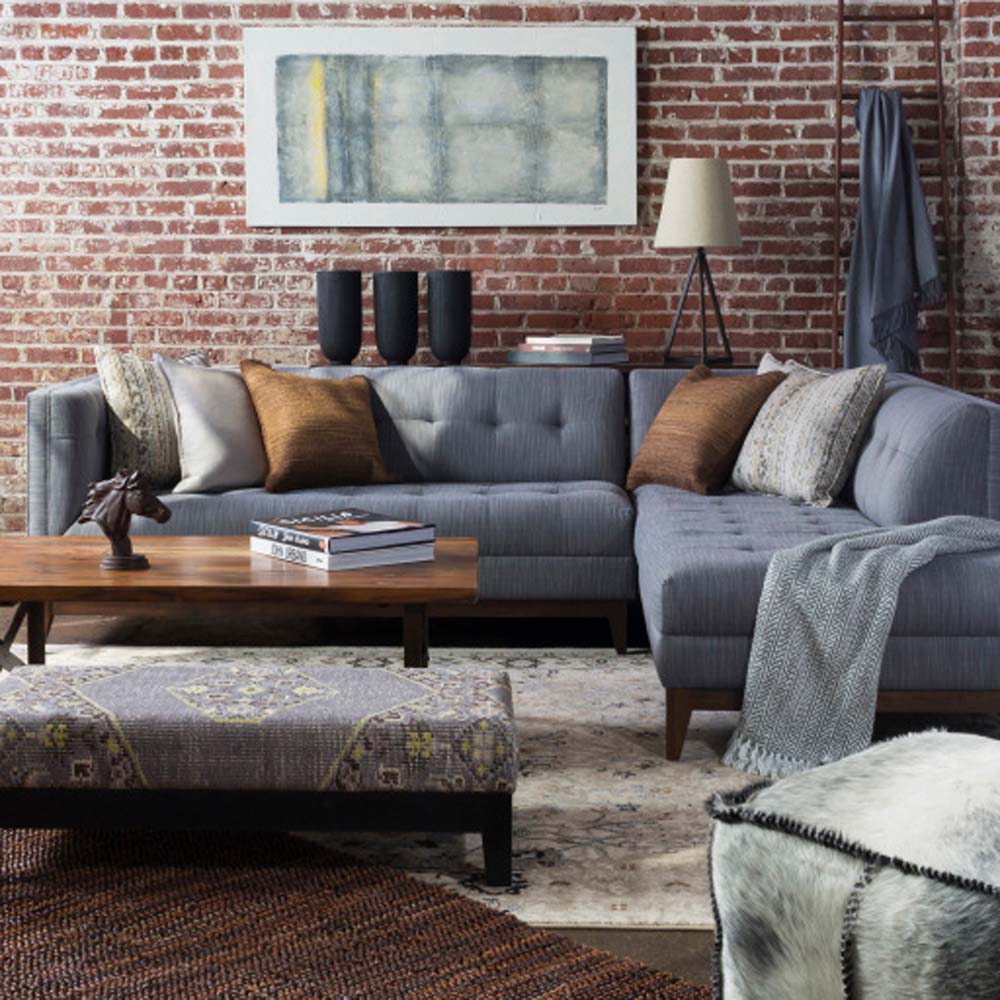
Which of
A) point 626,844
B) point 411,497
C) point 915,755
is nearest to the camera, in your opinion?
point 915,755

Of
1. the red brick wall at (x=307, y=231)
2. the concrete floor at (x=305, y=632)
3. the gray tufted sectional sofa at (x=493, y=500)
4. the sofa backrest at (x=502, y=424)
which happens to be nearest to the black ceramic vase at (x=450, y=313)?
the red brick wall at (x=307, y=231)

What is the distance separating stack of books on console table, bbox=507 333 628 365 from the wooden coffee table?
1845 millimetres

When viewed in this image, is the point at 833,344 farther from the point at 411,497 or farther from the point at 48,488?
the point at 48,488

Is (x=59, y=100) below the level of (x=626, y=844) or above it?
above

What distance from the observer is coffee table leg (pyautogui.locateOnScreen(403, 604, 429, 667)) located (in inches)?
139

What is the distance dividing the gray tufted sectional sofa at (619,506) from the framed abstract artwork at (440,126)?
36.9 inches

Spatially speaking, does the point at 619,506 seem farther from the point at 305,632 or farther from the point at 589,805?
the point at 589,805

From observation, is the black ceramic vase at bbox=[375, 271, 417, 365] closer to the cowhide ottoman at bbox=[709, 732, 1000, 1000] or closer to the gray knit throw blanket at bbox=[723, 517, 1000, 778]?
→ the gray knit throw blanket at bbox=[723, 517, 1000, 778]

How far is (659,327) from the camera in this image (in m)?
6.15

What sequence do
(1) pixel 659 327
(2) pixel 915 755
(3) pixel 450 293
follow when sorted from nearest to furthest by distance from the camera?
(2) pixel 915 755, (3) pixel 450 293, (1) pixel 659 327

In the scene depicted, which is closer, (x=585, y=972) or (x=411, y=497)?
(x=585, y=972)

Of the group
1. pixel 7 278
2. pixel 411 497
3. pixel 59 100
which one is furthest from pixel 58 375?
pixel 411 497

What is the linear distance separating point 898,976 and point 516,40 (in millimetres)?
4806

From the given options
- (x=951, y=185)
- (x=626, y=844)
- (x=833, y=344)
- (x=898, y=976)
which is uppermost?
(x=951, y=185)
